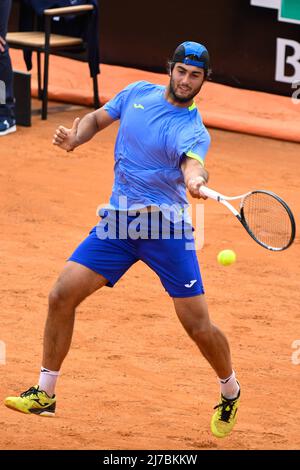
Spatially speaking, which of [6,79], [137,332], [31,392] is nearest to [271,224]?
[31,392]

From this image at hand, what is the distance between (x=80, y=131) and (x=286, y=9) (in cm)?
737

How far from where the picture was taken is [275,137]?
44.2 ft

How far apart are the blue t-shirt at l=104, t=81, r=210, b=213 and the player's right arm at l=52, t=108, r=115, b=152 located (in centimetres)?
21

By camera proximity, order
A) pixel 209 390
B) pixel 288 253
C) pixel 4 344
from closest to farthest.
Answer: pixel 209 390
pixel 4 344
pixel 288 253

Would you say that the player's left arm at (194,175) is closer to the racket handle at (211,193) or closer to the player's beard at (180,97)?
the racket handle at (211,193)

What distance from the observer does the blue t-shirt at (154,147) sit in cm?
637

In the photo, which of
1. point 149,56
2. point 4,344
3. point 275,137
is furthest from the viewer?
point 149,56

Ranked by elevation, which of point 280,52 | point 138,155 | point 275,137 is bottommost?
point 275,137

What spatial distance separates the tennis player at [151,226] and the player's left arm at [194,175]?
52 millimetres

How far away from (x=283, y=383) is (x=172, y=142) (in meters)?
2.03

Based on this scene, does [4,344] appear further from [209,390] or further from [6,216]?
[6,216]

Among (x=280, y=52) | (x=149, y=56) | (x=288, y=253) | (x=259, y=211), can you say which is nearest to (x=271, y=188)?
(x=288, y=253)

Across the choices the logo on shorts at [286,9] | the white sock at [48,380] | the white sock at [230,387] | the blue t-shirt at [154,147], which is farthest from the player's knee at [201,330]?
the logo on shorts at [286,9]

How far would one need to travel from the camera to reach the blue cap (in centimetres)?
645
